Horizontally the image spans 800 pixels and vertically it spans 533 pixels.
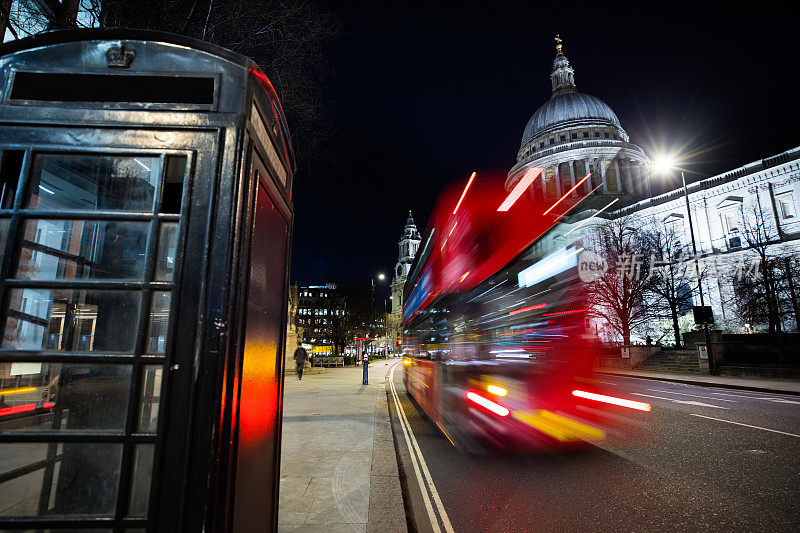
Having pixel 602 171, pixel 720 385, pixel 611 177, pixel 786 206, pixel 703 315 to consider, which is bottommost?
pixel 720 385

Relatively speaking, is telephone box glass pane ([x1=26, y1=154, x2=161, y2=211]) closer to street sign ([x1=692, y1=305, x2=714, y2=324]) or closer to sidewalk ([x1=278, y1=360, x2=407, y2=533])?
sidewalk ([x1=278, y1=360, x2=407, y2=533])

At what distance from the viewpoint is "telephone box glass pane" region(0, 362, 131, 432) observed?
6.02ft

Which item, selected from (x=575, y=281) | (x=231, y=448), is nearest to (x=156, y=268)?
(x=231, y=448)

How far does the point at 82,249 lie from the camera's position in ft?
7.18

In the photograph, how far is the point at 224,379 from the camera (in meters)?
1.72

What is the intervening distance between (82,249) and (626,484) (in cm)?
592

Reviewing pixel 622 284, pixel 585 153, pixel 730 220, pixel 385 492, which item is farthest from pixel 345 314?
pixel 585 153

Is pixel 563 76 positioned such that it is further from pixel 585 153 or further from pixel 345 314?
pixel 345 314

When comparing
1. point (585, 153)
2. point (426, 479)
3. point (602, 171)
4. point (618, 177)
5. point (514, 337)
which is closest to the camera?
point (426, 479)

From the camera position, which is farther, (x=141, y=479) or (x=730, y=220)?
(x=730, y=220)

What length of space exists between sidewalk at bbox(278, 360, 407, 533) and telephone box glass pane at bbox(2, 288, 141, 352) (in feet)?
7.94

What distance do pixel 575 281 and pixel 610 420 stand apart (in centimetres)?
437

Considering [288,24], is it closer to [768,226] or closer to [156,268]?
[156,268]

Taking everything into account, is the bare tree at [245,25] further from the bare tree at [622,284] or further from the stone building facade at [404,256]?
the stone building facade at [404,256]
